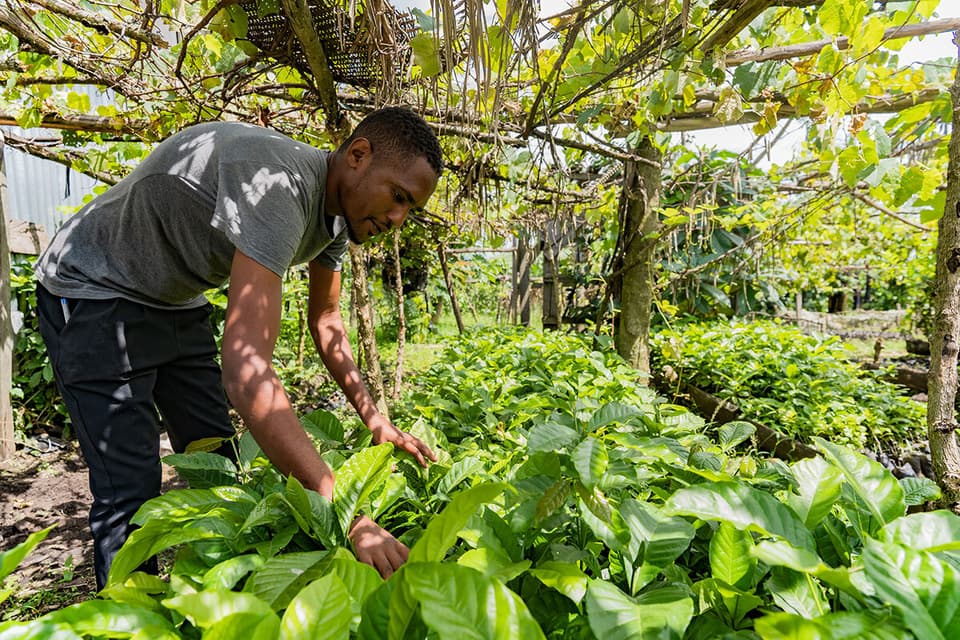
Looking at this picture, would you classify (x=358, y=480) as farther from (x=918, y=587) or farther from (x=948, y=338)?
(x=948, y=338)

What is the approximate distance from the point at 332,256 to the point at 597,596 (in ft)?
5.18

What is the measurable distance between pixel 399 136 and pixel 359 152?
13 centimetres

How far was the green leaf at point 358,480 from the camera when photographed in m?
1.09

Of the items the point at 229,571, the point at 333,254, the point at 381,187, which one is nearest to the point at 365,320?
the point at 333,254

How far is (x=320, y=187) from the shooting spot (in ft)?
5.48

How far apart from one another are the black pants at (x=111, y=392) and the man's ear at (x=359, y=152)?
2.75 feet

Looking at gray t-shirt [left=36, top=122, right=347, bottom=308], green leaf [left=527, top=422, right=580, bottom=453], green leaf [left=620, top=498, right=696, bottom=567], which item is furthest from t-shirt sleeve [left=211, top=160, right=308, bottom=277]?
green leaf [left=620, top=498, right=696, bottom=567]

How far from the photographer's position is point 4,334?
13.2ft

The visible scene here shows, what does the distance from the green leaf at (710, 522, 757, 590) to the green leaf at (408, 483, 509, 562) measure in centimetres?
34

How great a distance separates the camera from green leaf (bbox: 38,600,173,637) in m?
0.64

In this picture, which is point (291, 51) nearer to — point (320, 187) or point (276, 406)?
point (320, 187)

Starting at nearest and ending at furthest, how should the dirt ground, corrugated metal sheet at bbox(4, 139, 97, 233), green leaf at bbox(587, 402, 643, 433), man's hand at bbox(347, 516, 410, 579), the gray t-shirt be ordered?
man's hand at bbox(347, 516, 410, 579), green leaf at bbox(587, 402, 643, 433), the gray t-shirt, the dirt ground, corrugated metal sheet at bbox(4, 139, 97, 233)

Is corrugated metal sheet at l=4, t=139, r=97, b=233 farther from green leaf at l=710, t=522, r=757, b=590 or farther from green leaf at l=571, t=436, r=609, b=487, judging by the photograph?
green leaf at l=710, t=522, r=757, b=590

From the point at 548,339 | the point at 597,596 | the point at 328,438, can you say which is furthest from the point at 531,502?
the point at 548,339
